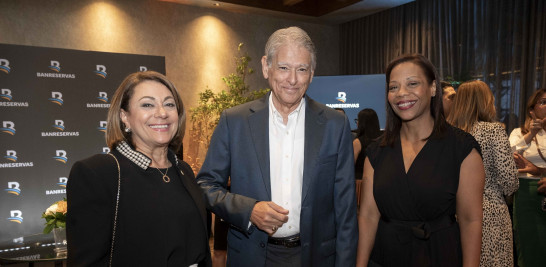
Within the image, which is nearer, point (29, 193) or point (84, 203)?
point (84, 203)

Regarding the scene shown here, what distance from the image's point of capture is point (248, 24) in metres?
7.42

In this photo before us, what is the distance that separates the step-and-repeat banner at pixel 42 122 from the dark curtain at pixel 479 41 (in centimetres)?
521

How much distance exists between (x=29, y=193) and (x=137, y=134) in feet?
13.9

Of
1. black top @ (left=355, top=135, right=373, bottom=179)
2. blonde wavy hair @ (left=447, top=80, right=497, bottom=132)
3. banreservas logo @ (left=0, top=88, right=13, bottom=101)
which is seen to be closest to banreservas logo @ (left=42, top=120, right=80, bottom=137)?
banreservas logo @ (left=0, top=88, right=13, bottom=101)

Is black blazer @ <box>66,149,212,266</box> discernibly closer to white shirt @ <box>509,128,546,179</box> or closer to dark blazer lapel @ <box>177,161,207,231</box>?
dark blazer lapel @ <box>177,161,207,231</box>

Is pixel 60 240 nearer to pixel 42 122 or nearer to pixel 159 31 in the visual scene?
pixel 42 122

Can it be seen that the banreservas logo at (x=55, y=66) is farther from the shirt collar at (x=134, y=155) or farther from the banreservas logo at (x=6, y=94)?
the shirt collar at (x=134, y=155)

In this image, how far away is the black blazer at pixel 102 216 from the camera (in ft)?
4.05

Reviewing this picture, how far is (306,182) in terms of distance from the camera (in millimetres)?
1648

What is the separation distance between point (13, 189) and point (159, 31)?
3471mm

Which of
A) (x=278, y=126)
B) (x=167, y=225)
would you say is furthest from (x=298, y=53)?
(x=167, y=225)

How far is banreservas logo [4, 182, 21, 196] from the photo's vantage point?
4.65 m

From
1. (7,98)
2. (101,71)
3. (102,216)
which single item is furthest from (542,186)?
(7,98)

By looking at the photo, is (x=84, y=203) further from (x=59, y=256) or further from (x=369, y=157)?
(x=59, y=256)
